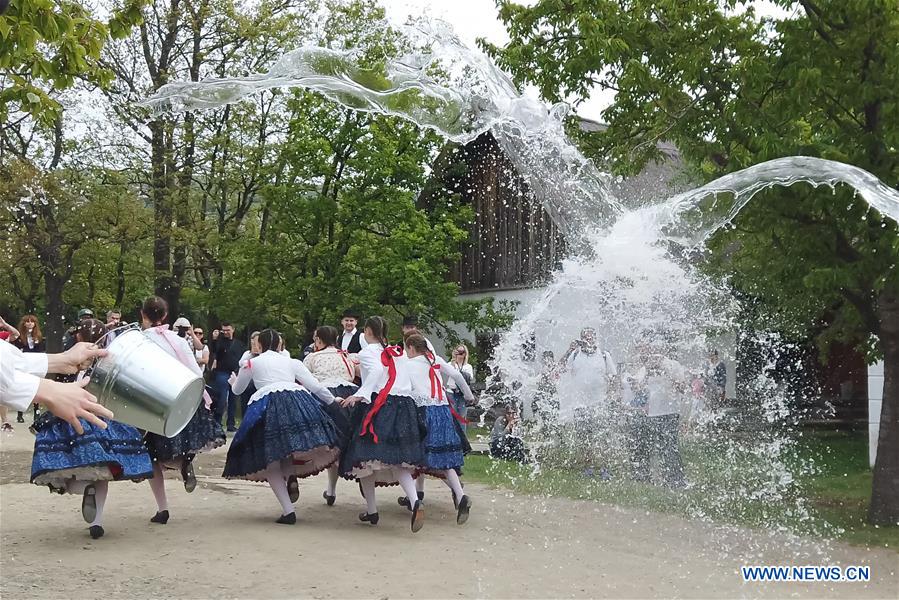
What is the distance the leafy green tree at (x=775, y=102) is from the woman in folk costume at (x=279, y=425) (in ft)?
13.4

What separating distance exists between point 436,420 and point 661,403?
10.9 ft

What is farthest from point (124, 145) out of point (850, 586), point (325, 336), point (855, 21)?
point (850, 586)

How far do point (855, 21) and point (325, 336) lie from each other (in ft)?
19.6

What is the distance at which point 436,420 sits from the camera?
8836mm

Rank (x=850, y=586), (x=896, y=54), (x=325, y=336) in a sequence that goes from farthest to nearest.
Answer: (x=325, y=336), (x=896, y=54), (x=850, y=586)

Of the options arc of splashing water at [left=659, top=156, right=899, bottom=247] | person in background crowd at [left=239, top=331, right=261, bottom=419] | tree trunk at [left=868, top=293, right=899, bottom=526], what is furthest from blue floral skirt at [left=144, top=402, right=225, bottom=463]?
tree trunk at [left=868, top=293, right=899, bottom=526]

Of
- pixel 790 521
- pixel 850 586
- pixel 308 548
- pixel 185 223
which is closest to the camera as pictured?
pixel 850 586

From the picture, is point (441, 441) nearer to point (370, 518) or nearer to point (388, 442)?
point (388, 442)

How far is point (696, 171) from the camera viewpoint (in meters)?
10.0

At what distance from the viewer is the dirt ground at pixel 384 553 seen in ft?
20.6

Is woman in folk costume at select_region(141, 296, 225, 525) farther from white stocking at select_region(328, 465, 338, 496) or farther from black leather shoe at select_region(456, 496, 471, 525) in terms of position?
black leather shoe at select_region(456, 496, 471, 525)

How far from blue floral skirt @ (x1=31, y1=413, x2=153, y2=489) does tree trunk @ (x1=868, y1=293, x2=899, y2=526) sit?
275 inches

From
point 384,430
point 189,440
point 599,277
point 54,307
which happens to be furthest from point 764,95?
point 54,307

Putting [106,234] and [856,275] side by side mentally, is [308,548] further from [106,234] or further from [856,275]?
[106,234]
